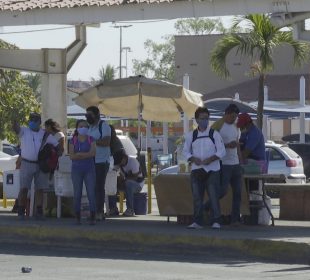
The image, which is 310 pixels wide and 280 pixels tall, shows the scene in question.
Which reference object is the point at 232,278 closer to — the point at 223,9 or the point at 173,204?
the point at 173,204

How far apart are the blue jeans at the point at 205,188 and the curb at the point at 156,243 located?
0.95m

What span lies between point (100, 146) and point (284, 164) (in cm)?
1232

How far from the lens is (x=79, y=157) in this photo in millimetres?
16500

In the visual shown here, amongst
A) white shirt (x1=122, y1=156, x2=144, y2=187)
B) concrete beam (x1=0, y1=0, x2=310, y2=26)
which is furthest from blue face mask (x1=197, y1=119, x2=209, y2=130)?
white shirt (x1=122, y1=156, x2=144, y2=187)

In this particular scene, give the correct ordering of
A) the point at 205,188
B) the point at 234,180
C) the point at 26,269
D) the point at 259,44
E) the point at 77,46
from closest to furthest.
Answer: the point at 26,269 < the point at 205,188 < the point at 234,180 < the point at 77,46 < the point at 259,44

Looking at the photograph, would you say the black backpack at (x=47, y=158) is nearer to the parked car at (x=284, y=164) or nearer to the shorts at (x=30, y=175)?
the shorts at (x=30, y=175)

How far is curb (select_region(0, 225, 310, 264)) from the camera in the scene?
46.3 feet

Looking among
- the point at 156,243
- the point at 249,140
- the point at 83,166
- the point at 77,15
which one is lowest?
the point at 156,243

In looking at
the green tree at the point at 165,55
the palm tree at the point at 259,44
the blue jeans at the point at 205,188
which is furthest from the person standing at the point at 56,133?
the green tree at the point at 165,55

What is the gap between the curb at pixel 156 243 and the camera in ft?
46.3

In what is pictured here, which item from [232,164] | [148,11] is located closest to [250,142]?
[232,164]

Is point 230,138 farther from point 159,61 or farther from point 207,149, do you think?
point 159,61

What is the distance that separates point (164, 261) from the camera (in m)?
13.8

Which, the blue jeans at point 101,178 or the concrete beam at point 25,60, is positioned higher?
the concrete beam at point 25,60
